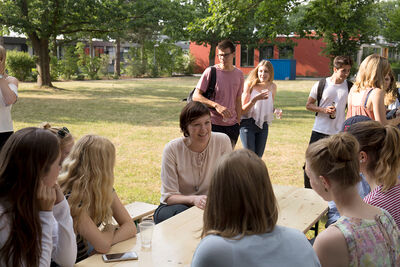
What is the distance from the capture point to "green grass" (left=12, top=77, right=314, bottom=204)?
22.1 feet

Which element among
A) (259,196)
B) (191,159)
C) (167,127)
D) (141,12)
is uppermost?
(141,12)

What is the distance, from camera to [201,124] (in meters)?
3.57

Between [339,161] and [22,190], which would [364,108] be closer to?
[339,161]

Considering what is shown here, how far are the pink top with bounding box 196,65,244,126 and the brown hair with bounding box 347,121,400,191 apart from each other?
276 centimetres

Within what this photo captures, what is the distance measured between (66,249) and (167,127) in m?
9.12

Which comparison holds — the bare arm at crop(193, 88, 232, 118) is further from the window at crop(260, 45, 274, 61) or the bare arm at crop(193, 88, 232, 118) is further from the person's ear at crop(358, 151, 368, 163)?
the window at crop(260, 45, 274, 61)

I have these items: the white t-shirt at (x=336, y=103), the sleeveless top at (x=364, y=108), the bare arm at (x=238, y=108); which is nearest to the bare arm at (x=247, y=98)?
the bare arm at (x=238, y=108)

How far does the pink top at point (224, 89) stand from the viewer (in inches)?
208

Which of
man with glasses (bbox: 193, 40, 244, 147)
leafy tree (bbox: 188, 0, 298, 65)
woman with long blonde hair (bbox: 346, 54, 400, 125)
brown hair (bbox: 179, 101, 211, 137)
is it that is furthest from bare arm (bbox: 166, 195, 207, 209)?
leafy tree (bbox: 188, 0, 298, 65)

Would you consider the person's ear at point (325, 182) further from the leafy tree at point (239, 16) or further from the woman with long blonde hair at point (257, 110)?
the leafy tree at point (239, 16)

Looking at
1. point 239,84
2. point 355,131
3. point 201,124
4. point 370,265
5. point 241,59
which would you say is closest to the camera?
point 370,265

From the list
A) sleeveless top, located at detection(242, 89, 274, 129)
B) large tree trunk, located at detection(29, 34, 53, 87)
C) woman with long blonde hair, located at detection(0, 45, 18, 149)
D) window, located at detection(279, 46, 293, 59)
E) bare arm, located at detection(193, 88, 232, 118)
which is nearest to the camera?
woman with long blonde hair, located at detection(0, 45, 18, 149)

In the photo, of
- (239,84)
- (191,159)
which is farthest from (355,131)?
(239,84)

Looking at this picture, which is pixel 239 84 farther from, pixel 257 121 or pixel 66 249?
pixel 66 249
